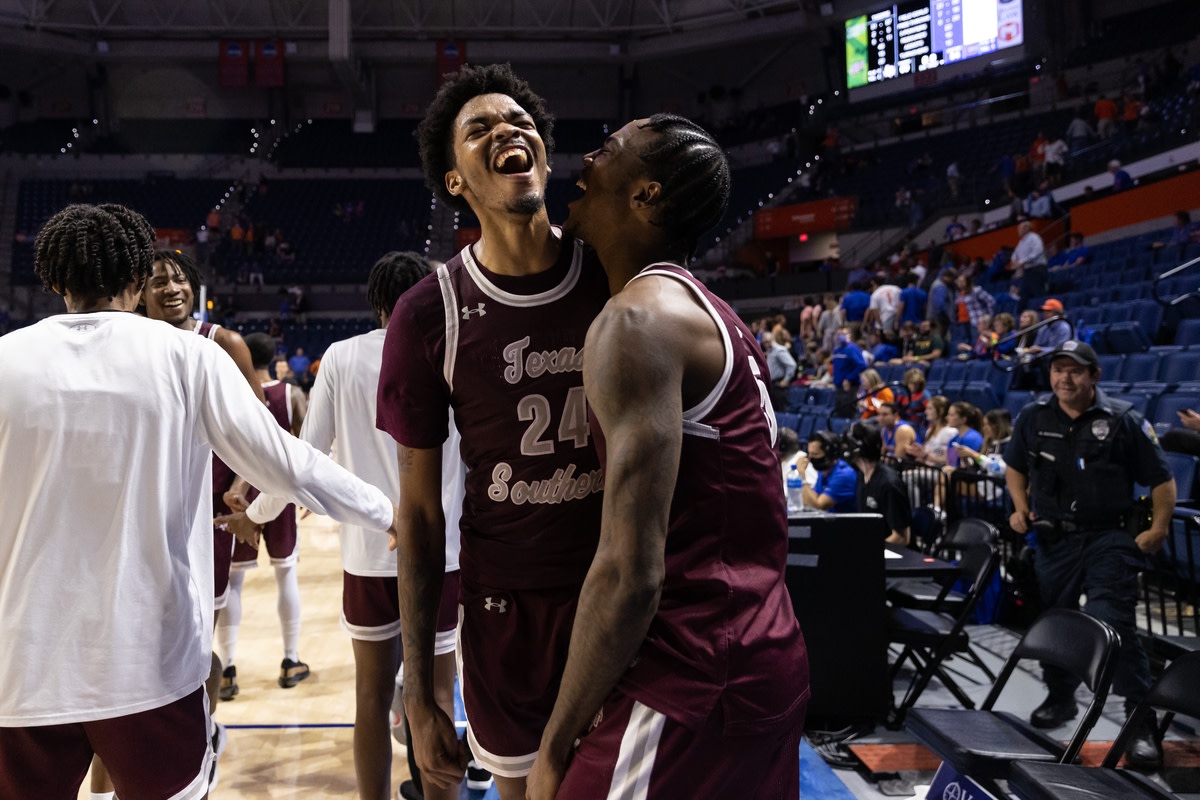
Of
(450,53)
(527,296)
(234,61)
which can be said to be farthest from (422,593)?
(234,61)

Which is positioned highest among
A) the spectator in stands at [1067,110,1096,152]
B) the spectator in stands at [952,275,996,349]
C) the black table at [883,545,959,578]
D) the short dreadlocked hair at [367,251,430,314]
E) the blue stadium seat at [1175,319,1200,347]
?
the spectator in stands at [1067,110,1096,152]

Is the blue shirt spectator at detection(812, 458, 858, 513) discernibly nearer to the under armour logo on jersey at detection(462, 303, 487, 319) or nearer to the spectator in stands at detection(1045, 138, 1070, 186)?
the under armour logo on jersey at detection(462, 303, 487, 319)

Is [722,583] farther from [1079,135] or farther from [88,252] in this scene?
[1079,135]

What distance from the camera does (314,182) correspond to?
26297mm

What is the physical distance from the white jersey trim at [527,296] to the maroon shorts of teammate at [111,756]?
3.32 feet

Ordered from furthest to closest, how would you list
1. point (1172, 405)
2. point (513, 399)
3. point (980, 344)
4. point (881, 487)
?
point (980, 344) → point (1172, 405) → point (881, 487) → point (513, 399)

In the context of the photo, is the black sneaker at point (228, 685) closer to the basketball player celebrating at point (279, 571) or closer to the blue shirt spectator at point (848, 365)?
the basketball player celebrating at point (279, 571)

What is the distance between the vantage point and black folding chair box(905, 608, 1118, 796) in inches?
102

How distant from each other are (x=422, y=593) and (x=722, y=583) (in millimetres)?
711

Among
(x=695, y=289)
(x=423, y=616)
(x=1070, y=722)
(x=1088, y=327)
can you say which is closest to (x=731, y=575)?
(x=695, y=289)

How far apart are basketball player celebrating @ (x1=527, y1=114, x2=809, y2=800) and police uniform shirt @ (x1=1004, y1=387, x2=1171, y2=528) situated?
129 inches

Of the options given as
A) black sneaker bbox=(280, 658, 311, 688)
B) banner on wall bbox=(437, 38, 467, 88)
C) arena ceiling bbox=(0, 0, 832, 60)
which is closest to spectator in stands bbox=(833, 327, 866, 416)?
black sneaker bbox=(280, 658, 311, 688)

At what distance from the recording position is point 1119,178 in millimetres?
13578

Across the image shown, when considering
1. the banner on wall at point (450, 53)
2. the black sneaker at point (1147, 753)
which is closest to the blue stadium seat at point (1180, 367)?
the black sneaker at point (1147, 753)
